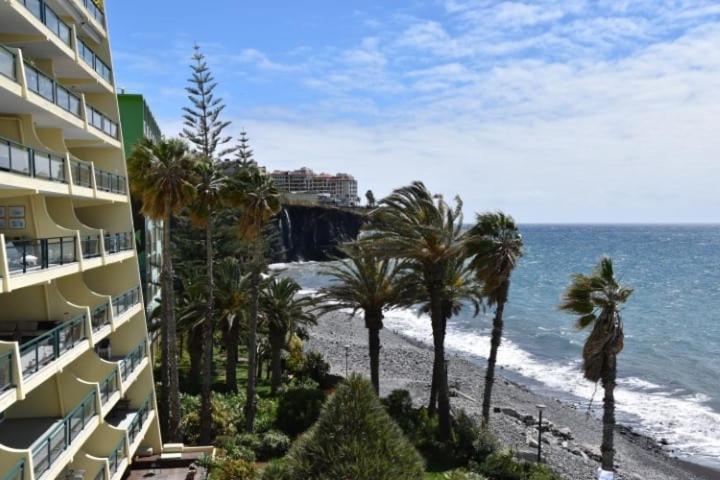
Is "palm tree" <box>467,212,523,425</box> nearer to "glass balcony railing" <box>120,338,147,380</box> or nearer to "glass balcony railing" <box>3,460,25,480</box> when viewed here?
"glass balcony railing" <box>120,338,147,380</box>

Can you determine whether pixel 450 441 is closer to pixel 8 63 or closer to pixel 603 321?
pixel 603 321

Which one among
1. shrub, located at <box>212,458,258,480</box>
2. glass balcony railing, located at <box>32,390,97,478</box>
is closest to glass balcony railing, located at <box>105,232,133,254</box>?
glass balcony railing, located at <box>32,390,97,478</box>

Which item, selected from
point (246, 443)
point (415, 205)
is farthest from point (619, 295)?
point (246, 443)

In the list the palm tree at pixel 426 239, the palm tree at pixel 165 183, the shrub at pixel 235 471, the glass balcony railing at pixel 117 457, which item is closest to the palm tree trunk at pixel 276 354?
the palm tree at pixel 165 183

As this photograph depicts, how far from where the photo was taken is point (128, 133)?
3120 centimetres

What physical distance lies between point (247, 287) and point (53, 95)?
1515 cm

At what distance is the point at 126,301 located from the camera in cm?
1830

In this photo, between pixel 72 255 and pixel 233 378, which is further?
pixel 233 378

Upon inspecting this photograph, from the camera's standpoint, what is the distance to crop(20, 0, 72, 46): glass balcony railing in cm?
1246

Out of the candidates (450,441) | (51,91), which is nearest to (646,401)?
(450,441)

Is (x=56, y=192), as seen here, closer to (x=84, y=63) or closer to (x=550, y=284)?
(x=84, y=63)

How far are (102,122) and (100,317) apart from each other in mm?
5731

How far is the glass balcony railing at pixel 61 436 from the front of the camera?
10.9 m

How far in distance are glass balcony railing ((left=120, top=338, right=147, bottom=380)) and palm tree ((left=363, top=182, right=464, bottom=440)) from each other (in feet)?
29.5
